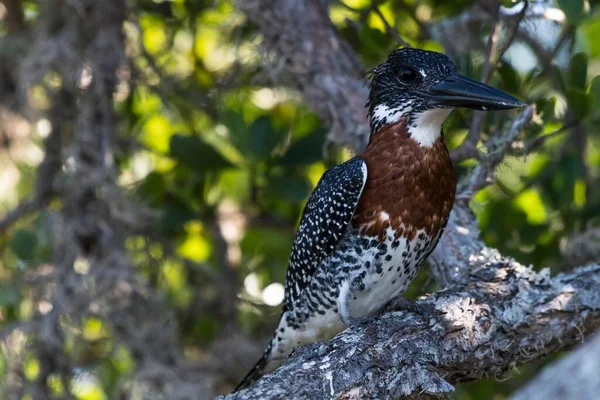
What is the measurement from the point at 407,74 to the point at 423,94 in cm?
13

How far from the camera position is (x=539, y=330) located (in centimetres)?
294

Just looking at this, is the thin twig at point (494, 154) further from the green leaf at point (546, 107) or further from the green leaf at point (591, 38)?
the green leaf at point (591, 38)

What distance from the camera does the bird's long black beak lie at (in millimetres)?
2982

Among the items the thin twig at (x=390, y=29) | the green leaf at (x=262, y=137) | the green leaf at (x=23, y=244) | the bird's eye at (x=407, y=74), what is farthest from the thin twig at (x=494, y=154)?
the green leaf at (x=23, y=244)

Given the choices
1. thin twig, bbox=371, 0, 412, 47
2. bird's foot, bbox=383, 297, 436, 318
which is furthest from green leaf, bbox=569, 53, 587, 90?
bird's foot, bbox=383, 297, 436, 318

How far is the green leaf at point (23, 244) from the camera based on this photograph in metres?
3.82

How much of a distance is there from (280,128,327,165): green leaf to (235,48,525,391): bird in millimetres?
736

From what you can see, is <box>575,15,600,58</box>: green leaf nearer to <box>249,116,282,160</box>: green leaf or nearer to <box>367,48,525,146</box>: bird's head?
<box>249,116,282,160</box>: green leaf

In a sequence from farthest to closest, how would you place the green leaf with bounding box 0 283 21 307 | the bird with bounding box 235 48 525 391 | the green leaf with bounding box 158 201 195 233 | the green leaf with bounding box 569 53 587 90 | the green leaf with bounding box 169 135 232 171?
the green leaf with bounding box 158 201 195 233, the green leaf with bounding box 169 135 232 171, the green leaf with bounding box 0 283 21 307, the green leaf with bounding box 569 53 587 90, the bird with bounding box 235 48 525 391

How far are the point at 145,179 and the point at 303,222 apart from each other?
124 cm

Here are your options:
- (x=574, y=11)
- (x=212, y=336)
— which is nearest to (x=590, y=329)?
(x=574, y=11)

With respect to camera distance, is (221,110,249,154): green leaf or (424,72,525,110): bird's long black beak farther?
(221,110,249,154): green leaf

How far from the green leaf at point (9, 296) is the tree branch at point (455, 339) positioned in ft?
5.89

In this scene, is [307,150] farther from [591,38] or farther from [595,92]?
[591,38]
